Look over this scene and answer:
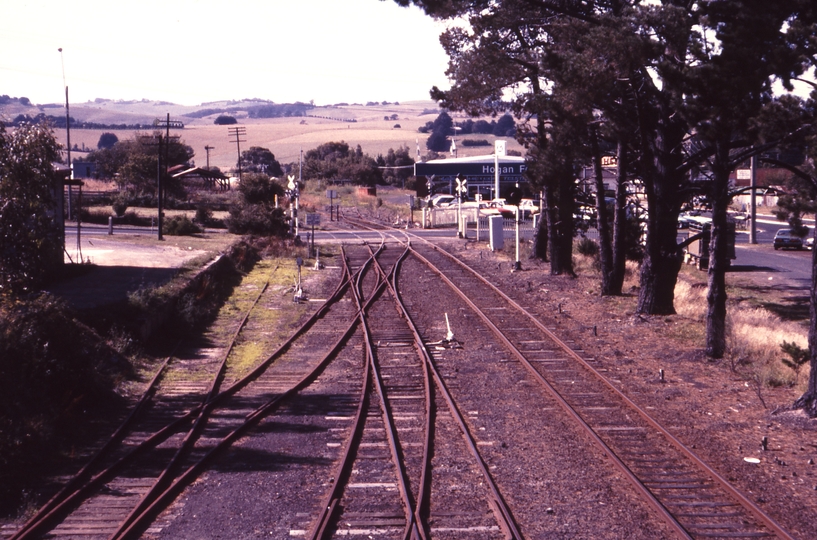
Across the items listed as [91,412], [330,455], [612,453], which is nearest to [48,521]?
[330,455]

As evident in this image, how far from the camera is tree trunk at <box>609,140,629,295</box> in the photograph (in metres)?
19.8

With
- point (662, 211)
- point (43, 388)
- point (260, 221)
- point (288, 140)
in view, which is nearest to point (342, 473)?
point (43, 388)

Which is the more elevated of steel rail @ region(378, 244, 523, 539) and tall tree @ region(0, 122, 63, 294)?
tall tree @ region(0, 122, 63, 294)

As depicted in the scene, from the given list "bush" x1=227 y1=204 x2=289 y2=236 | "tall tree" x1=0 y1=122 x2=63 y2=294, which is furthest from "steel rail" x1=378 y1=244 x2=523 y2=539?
"bush" x1=227 y1=204 x2=289 y2=236

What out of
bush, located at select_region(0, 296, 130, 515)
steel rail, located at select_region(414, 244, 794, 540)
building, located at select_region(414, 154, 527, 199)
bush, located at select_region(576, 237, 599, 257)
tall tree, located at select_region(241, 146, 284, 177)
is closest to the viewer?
steel rail, located at select_region(414, 244, 794, 540)

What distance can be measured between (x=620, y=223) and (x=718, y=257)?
6.64 metres

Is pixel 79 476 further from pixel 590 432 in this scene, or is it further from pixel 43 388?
pixel 590 432

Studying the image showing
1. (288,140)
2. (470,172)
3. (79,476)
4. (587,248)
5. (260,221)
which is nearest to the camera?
(79,476)

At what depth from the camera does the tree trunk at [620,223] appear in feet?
64.8

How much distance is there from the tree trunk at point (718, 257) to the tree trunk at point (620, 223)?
15.3 ft

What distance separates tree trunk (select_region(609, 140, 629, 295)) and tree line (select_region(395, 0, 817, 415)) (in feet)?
0.13

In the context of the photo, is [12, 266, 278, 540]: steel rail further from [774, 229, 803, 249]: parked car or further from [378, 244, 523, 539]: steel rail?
[774, 229, 803, 249]: parked car

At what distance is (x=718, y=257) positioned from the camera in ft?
45.9

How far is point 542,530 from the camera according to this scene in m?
7.29
